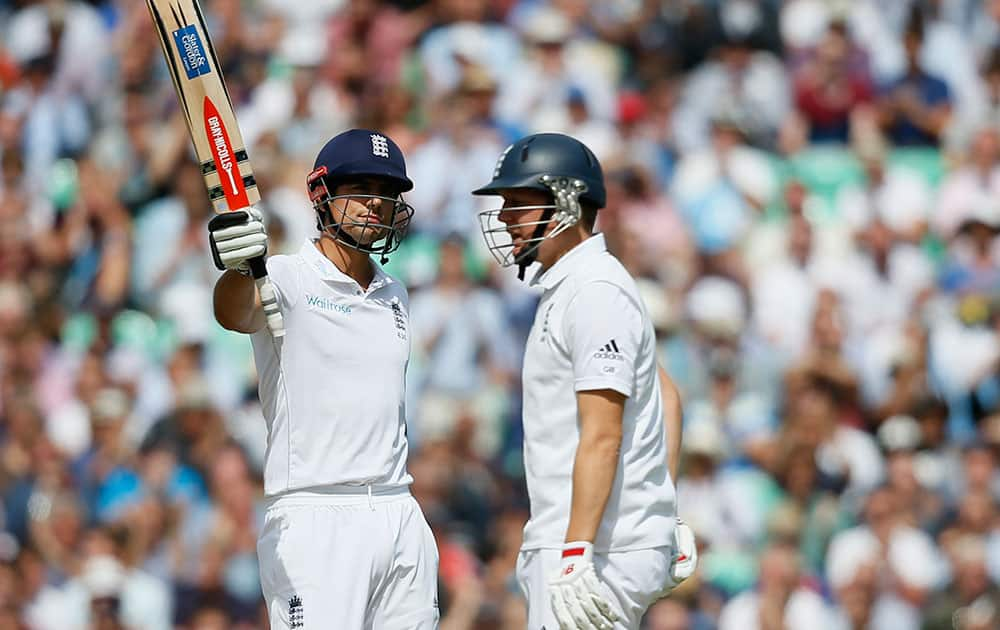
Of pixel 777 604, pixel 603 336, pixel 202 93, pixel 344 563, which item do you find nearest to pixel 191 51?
pixel 202 93

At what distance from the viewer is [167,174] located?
12078 millimetres

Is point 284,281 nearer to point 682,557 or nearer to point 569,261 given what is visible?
point 569,261

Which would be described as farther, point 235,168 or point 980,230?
point 980,230

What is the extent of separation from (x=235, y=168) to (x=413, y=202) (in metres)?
6.32

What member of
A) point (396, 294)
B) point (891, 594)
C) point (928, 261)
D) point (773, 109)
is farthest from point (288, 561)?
point (773, 109)

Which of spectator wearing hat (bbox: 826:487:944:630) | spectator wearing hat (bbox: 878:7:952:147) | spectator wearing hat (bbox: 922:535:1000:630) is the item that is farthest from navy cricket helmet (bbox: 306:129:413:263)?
spectator wearing hat (bbox: 878:7:952:147)

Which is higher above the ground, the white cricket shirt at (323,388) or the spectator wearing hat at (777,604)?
the white cricket shirt at (323,388)

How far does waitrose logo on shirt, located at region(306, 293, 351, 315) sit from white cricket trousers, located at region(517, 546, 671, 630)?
3.22ft

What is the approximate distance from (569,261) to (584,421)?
0.61 meters

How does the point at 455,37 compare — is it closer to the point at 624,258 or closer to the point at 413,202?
the point at 413,202

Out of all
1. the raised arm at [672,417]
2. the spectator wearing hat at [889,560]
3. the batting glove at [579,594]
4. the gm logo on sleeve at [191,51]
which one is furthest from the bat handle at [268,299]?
the spectator wearing hat at [889,560]

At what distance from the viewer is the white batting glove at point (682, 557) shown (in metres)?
5.99

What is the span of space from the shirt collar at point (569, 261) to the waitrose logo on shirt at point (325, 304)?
0.66 m

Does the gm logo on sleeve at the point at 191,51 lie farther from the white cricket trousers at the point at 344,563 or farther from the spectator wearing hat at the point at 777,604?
the spectator wearing hat at the point at 777,604
